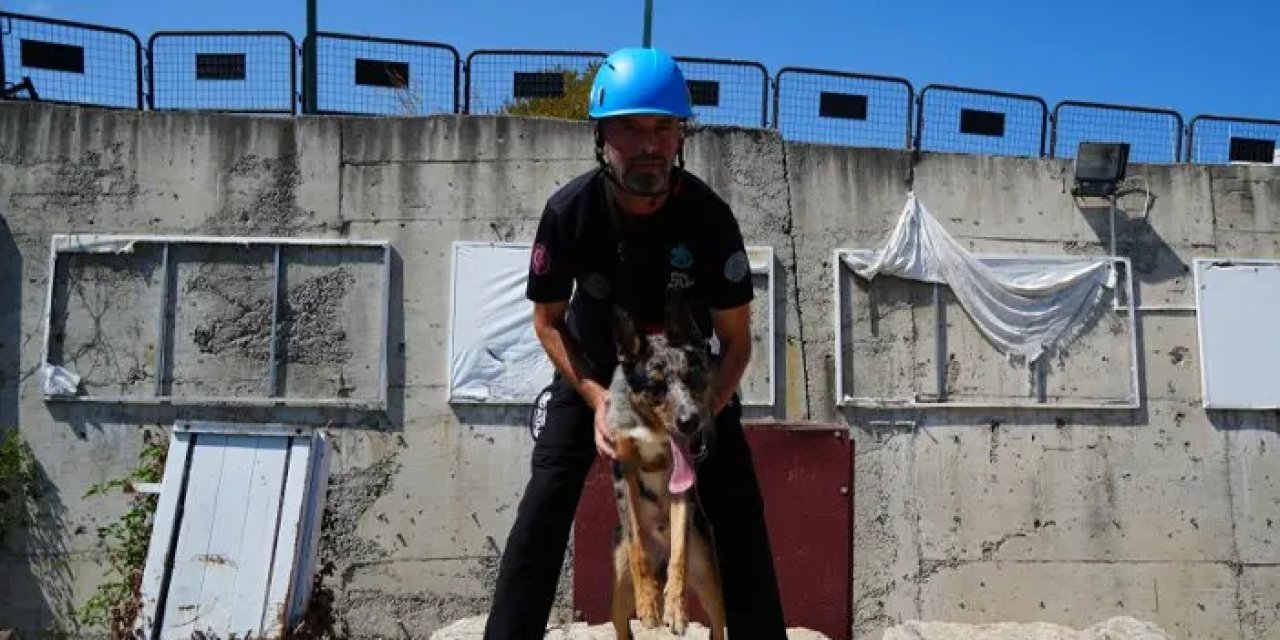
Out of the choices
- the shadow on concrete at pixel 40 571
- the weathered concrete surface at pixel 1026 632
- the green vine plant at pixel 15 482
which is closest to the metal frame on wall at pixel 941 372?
the weathered concrete surface at pixel 1026 632

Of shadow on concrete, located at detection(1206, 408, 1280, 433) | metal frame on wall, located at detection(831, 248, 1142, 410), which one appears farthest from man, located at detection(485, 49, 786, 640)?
shadow on concrete, located at detection(1206, 408, 1280, 433)

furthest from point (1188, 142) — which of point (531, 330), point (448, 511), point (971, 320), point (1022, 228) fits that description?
point (448, 511)

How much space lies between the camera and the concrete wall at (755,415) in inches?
328

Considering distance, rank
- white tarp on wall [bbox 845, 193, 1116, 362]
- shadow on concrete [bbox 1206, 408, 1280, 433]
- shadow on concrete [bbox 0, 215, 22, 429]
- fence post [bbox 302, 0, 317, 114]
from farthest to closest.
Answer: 1. fence post [bbox 302, 0, 317, 114]
2. shadow on concrete [bbox 1206, 408, 1280, 433]
3. white tarp on wall [bbox 845, 193, 1116, 362]
4. shadow on concrete [bbox 0, 215, 22, 429]

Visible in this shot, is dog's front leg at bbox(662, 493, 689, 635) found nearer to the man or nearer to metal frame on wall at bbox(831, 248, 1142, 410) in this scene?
the man

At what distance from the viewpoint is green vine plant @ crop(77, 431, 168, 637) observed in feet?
25.6

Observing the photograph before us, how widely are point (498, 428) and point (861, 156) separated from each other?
12.6 feet

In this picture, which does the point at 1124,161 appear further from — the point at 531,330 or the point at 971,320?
the point at 531,330

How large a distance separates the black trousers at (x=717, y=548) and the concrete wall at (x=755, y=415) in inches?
179

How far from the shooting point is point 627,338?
3.81 m

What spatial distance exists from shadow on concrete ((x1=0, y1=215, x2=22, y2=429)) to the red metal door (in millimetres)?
4925

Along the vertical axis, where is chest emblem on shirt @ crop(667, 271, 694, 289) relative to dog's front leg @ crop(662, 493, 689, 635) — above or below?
above

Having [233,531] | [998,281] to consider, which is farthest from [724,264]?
[998,281]

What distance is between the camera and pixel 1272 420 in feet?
30.0
